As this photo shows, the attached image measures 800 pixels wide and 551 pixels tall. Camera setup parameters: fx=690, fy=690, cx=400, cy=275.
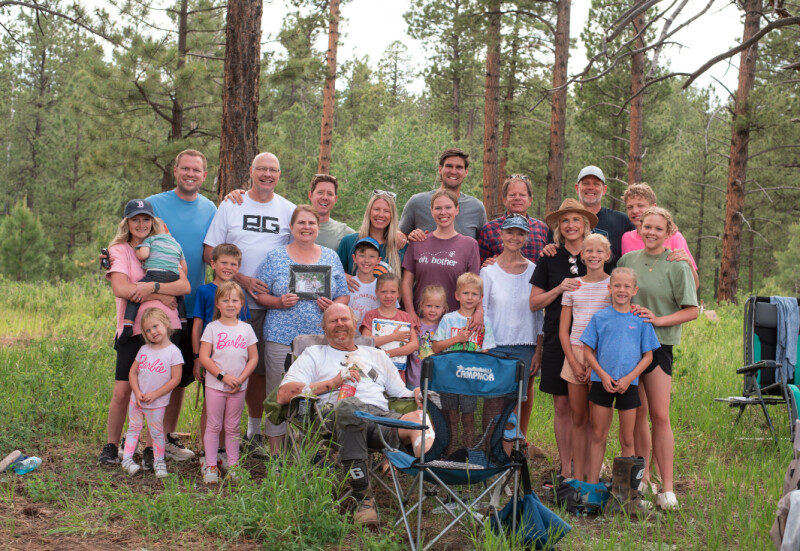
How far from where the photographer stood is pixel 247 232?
4.71 m

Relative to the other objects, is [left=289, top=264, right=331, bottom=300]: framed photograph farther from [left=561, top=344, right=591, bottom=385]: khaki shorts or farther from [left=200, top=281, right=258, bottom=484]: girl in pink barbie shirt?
[left=561, top=344, right=591, bottom=385]: khaki shorts

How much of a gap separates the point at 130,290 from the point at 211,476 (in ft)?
4.19

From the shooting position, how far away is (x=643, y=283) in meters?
4.17

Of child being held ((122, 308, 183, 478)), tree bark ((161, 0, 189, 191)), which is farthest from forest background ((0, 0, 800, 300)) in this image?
child being held ((122, 308, 183, 478))

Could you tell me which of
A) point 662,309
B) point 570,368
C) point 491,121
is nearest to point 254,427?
point 570,368

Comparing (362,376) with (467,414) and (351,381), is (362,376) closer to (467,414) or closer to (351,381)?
(351,381)

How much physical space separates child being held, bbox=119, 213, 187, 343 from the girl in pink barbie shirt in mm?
363

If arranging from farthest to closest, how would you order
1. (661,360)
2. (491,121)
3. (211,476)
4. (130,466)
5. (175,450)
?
(491,121)
(175,450)
(130,466)
(211,476)
(661,360)

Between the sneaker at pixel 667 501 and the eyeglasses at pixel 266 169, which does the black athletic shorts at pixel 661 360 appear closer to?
the sneaker at pixel 667 501

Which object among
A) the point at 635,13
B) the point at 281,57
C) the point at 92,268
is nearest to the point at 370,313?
the point at 635,13

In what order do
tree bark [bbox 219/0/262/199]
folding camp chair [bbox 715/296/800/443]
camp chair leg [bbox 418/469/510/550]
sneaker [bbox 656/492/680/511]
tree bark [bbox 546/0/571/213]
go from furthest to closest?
tree bark [bbox 546/0/571/213] → tree bark [bbox 219/0/262/199] → folding camp chair [bbox 715/296/800/443] → sneaker [bbox 656/492/680/511] → camp chair leg [bbox 418/469/510/550]

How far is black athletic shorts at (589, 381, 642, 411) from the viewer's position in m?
4.01

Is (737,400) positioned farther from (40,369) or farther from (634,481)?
(40,369)

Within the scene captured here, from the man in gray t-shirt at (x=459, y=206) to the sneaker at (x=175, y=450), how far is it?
2222mm
